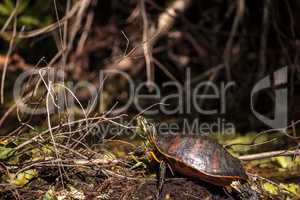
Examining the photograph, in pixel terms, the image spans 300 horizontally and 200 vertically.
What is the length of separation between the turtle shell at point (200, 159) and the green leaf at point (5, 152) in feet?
2.80

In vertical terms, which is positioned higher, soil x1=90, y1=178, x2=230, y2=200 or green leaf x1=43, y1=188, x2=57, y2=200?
green leaf x1=43, y1=188, x2=57, y2=200

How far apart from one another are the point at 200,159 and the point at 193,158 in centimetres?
4

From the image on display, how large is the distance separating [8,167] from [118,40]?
14.3ft

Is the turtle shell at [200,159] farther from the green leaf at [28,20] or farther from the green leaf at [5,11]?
the green leaf at [5,11]

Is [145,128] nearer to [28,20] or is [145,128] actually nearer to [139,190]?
[139,190]

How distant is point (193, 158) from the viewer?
9.87 feet

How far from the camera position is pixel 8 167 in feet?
9.77

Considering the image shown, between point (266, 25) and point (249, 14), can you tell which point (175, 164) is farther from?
point (249, 14)

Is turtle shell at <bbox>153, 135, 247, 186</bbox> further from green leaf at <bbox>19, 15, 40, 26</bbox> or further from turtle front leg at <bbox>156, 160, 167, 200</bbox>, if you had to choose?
green leaf at <bbox>19, 15, 40, 26</bbox>

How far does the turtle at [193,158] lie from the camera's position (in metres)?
2.97

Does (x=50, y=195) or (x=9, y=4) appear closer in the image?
(x=50, y=195)

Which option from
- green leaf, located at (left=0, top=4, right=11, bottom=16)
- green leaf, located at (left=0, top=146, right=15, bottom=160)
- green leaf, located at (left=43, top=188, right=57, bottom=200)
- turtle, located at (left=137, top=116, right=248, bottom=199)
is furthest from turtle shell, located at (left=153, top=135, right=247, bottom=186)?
green leaf, located at (left=0, top=4, right=11, bottom=16)

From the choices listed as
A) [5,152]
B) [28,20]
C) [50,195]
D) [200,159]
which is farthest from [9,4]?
[200,159]

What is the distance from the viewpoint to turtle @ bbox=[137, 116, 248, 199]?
2.97 m
